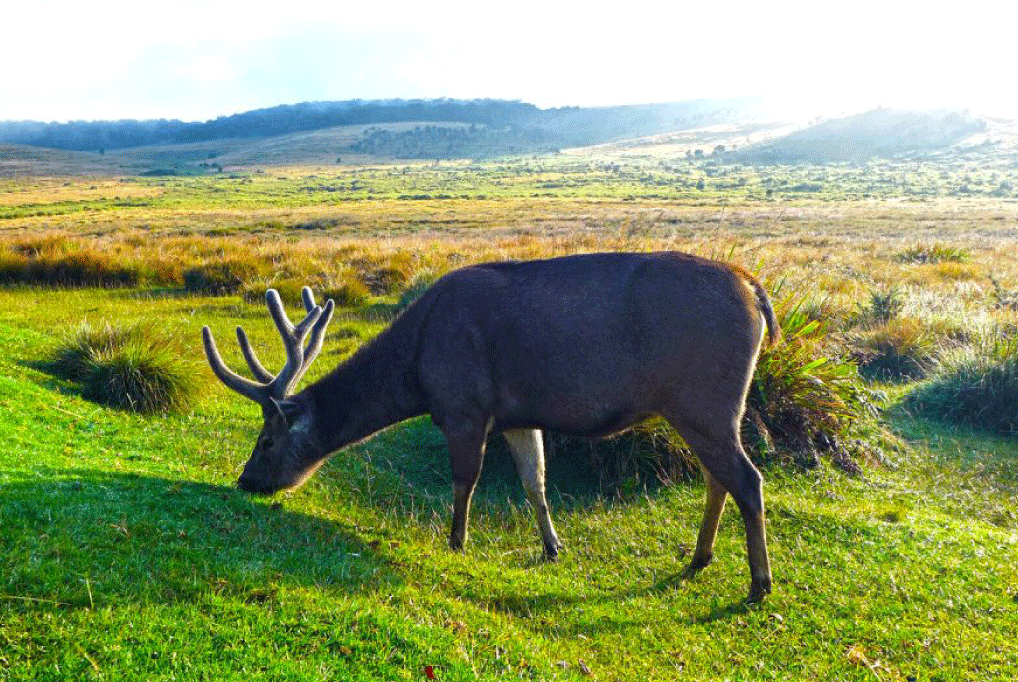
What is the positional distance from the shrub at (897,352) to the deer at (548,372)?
24.8 feet

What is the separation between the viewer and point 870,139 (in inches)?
7323

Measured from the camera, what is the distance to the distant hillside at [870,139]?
174 m

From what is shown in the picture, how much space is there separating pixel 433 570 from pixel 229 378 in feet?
7.89

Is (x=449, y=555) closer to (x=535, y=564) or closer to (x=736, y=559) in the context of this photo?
(x=535, y=564)

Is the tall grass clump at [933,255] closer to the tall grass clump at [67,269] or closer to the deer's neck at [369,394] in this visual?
the deer's neck at [369,394]

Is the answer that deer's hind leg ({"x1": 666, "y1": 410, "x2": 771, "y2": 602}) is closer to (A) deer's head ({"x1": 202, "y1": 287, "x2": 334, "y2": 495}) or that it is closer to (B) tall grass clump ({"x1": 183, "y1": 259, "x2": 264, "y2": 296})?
(A) deer's head ({"x1": 202, "y1": 287, "x2": 334, "y2": 495})

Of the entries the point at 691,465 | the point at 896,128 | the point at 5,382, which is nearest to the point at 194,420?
the point at 5,382

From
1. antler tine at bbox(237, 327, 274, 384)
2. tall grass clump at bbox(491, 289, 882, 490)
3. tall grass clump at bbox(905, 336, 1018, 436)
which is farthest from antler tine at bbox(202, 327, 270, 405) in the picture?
tall grass clump at bbox(905, 336, 1018, 436)

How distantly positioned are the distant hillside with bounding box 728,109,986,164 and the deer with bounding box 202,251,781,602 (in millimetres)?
175156

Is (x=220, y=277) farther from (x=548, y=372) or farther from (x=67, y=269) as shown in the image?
(x=548, y=372)

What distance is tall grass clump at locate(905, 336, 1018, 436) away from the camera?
35.4 feet

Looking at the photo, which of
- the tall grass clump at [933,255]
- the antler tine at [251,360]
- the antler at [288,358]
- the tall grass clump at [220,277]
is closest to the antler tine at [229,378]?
the antler at [288,358]

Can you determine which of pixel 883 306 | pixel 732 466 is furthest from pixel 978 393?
pixel 732 466

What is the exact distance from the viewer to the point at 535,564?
6941 mm
